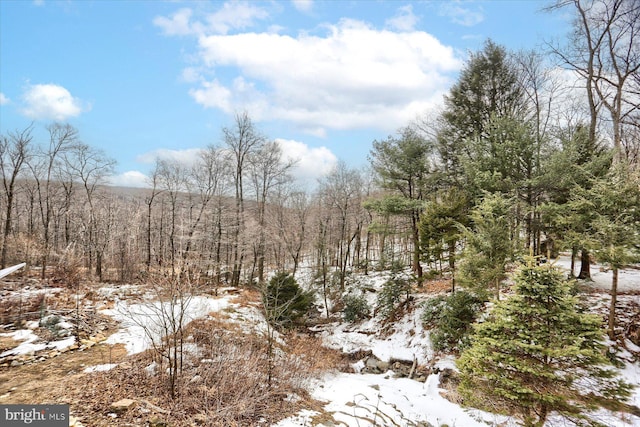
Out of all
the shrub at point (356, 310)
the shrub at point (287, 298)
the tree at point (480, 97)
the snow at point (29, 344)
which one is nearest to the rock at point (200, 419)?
the snow at point (29, 344)

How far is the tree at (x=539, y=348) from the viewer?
504cm

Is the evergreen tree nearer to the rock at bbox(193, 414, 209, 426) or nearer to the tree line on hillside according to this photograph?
the tree line on hillside

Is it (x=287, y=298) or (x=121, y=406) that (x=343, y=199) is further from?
(x=121, y=406)

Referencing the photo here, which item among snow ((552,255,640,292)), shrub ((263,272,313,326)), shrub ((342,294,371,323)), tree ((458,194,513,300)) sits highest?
tree ((458,194,513,300))

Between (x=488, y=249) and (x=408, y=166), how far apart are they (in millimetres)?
6730

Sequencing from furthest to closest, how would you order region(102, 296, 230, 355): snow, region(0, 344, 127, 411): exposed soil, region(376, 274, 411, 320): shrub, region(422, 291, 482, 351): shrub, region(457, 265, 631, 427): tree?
region(376, 274, 411, 320): shrub → region(422, 291, 482, 351): shrub → region(102, 296, 230, 355): snow → region(0, 344, 127, 411): exposed soil → region(457, 265, 631, 427): tree

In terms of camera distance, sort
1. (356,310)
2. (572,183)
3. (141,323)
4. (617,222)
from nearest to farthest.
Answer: (617,222)
(141,323)
(572,183)
(356,310)

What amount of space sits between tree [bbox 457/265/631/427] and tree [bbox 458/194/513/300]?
14.5 feet

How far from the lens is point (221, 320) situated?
11789 mm

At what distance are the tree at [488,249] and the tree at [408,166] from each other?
4748 mm

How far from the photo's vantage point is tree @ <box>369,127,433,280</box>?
15.3 m

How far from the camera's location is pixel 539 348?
4.98 meters

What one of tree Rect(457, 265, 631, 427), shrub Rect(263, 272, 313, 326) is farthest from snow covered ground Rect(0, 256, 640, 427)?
tree Rect(457, 265, 631, 427)

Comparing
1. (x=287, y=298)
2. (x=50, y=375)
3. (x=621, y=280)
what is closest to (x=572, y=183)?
(x=621, y=280)
